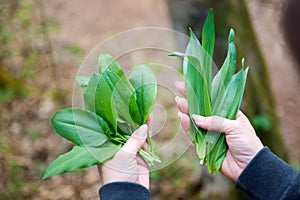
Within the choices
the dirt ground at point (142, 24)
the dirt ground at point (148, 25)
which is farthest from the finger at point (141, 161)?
the dirt ground at point (142, 24)

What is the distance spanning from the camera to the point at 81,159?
1093 millimetres

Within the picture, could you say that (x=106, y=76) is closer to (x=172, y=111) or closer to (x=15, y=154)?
(x=172, y=111)

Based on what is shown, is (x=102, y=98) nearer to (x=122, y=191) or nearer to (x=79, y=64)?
(x=122, y=191)

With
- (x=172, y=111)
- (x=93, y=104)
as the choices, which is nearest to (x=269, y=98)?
(x=172, y=111)

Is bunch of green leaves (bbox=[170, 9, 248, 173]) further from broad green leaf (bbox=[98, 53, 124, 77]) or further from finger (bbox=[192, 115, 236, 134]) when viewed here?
broad green leaf (bbox=[98, 53, 124, 77])

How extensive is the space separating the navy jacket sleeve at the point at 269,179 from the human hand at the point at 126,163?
27 cm

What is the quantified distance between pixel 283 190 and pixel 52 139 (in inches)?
67.6

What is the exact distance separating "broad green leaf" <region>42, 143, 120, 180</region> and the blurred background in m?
0.41

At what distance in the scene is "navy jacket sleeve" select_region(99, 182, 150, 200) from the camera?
3.67 feet

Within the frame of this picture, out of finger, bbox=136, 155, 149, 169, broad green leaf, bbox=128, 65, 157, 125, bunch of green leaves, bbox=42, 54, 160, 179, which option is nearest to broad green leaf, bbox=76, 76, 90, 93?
bunch of green leaves, bbox=42, 54, 160, 179

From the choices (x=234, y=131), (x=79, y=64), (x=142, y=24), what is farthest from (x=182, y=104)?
(x=142, y=24)

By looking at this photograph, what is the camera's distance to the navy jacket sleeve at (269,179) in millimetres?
1174

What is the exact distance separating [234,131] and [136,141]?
260 mm

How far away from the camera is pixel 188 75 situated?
117cm
